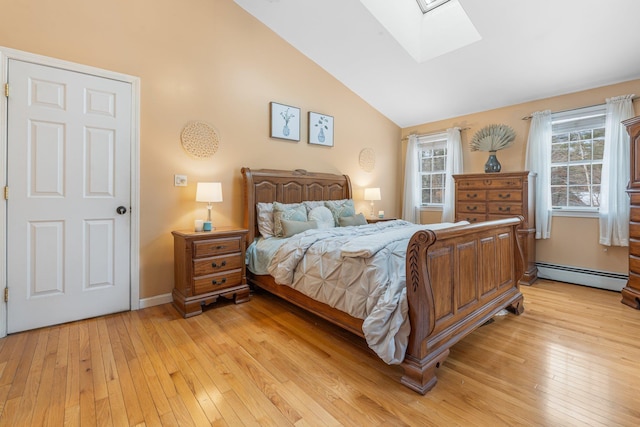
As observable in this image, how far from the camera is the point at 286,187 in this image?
3816mm

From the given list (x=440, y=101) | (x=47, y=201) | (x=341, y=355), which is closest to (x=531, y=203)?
(x=440, y=101)

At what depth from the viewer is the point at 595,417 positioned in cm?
147

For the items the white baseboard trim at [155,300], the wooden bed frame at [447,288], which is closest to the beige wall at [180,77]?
the white baseboard trim at [155,300]

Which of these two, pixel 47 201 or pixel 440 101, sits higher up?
pixel 440 101

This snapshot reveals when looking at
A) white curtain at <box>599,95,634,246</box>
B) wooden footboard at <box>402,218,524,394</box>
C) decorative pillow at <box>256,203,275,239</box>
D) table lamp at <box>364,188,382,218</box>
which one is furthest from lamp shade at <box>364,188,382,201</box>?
white curtain at <box>599,95,634,246</box>

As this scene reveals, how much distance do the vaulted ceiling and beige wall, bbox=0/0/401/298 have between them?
448 mm

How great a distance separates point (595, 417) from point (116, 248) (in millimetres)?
3589

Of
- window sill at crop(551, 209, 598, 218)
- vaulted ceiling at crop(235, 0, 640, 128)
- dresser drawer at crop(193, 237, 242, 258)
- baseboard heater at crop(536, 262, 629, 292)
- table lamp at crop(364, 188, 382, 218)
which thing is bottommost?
baseboard heater at crop(536, 262, 629, 292)

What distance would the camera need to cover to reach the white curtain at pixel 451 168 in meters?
4.64

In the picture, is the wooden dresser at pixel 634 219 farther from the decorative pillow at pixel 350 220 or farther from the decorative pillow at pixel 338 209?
the decorative pillow at pixel 338 209

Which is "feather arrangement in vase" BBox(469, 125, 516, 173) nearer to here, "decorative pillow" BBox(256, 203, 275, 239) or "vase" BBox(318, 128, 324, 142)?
"vase" BBox(318, 128, 324, 142)

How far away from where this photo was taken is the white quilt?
1.71 meters

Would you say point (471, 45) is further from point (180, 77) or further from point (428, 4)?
point (180, 77)

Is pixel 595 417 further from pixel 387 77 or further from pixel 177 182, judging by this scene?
pixel 387 77
